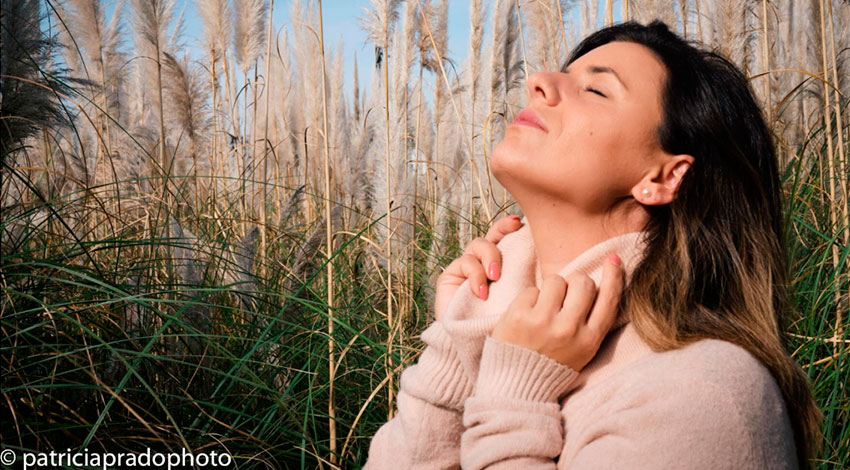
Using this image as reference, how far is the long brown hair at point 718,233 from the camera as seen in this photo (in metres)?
1.20

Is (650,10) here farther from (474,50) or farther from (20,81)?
(20,81)

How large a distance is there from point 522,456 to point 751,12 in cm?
305

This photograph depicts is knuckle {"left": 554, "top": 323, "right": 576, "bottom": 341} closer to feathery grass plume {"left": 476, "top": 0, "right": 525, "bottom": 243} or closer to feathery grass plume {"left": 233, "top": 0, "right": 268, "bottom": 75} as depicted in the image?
feathery grass plume {"left": 476, "top": 0, "right": 525, "bottom": 243}

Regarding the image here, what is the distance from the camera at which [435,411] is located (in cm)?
133

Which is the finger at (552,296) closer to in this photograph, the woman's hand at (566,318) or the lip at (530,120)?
the woman's hand at (566,318)

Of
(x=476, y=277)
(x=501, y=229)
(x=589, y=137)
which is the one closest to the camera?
(x=589, y=137)

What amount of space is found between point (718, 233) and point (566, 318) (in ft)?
1.24

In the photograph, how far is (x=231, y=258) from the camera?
2.22m

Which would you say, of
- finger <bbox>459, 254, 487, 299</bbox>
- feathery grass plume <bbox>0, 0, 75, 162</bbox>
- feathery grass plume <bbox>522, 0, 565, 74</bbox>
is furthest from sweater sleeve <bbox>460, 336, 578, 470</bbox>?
feathery grass plume <bbox>522, 0, 565, 74</bbox>

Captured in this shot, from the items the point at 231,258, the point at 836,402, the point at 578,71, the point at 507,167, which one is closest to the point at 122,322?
the point at 231,258

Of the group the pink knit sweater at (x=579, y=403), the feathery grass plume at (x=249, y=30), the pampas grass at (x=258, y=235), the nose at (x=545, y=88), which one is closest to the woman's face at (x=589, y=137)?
the nose at (x=545, y=88)

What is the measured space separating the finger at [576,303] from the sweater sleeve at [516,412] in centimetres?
6

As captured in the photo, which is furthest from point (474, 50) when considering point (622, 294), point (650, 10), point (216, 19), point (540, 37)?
point (622, 294)

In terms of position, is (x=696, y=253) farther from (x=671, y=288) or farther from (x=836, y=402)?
(x=836, y=402)
